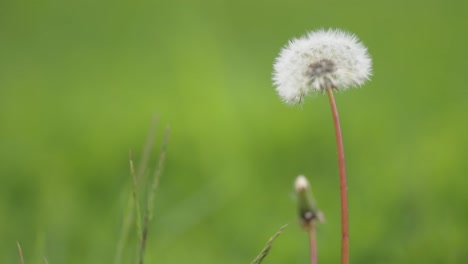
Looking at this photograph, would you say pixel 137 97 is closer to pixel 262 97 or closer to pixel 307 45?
pixel 262 97

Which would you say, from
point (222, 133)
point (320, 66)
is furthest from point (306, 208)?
point (222, 133)

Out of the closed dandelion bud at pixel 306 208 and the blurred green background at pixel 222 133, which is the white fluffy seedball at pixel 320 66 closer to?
the closed dandelion bud at pixel 306 208

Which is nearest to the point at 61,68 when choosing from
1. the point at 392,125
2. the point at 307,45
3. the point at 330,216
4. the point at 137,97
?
the point at 137,97

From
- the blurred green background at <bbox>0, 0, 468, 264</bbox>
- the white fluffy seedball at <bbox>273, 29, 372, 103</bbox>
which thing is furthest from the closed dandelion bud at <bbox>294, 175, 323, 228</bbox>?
the blurred green background at <bbox>0, 0, 468, 264</bbox>

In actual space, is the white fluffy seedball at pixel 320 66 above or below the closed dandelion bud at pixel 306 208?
above

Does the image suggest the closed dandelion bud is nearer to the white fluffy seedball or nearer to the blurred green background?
the white fluffy seedball

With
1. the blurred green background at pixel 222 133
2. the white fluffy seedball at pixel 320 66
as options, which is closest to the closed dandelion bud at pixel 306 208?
the white fluffy seedball at pixel 320 66

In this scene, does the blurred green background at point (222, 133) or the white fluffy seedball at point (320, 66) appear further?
the blurred green background at point (222, 133)
